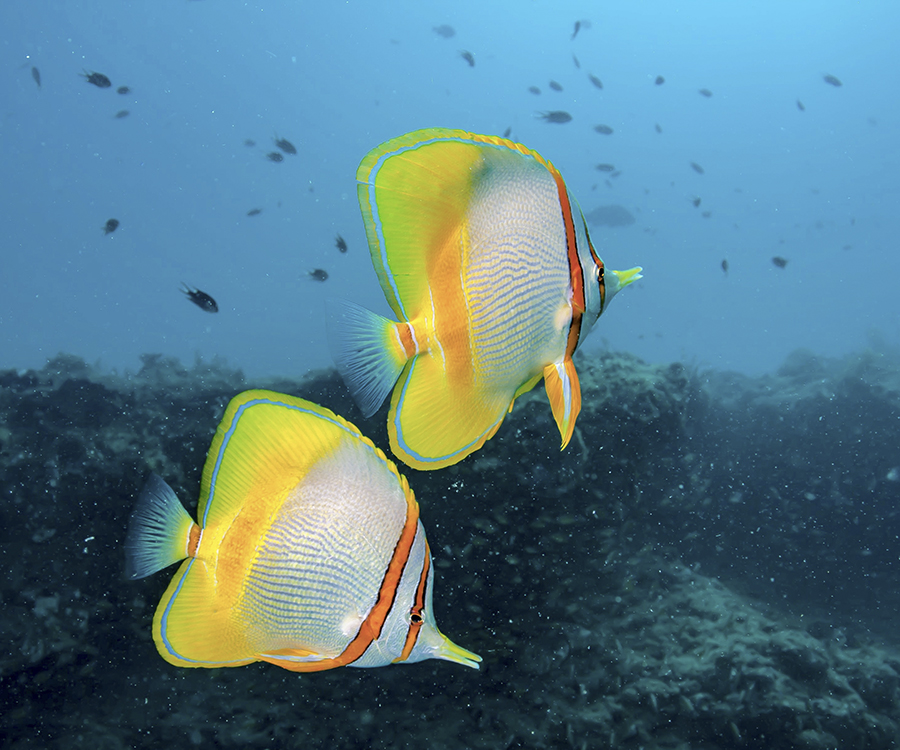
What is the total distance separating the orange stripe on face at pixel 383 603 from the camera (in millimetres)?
1139

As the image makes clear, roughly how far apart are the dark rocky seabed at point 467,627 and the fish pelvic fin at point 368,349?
3.55m

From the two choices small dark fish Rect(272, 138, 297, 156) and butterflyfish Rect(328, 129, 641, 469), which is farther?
small dark fish Rect(272, 138, 297, 156)

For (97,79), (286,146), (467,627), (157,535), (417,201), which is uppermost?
(417,201)

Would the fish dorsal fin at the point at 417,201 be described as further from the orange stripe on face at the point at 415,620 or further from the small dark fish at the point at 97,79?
the small dark fish at the point at 97,79

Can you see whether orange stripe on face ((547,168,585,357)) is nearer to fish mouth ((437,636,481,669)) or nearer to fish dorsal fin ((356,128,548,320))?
fish dorsal fin ((356,128,548,320))

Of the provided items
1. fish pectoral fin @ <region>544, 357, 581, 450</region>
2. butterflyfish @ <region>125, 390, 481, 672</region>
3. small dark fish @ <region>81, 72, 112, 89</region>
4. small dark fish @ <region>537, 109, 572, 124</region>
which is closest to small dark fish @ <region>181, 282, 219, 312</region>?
butterflyfish @ <region>125, 390, 481, 672</region>

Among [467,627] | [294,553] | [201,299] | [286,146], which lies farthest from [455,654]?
[286,146]

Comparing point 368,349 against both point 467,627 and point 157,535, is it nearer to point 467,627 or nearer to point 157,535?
point 157,535

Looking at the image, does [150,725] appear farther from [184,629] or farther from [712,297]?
[712,297]

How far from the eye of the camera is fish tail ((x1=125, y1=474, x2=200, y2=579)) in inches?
47.3

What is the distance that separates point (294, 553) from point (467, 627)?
4.05 m

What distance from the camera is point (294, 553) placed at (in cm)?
116

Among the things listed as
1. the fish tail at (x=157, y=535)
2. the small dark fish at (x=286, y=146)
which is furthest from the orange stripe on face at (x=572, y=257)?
the small dark fish at (x=286, y=146)

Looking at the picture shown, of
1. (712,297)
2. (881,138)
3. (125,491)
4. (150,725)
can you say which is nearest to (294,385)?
(125,491)
